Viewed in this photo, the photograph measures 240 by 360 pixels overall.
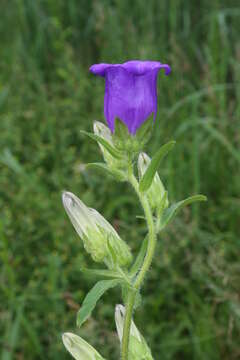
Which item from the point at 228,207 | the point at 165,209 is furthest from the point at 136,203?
the point at 165,209

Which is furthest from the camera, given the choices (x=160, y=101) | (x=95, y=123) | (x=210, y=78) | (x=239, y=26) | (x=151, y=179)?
(x=239, y=26)

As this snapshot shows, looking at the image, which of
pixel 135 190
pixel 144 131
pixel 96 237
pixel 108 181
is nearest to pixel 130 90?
pixel 144 131

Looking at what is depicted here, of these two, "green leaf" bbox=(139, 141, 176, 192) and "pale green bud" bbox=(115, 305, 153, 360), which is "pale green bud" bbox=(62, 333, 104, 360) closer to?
"pale green bud" bbox=(115, 305, 153, 360)

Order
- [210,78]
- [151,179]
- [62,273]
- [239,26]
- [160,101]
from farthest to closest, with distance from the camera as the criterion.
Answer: [239,26] < [160,101] < [210,78] < [62,273] < [151,179]

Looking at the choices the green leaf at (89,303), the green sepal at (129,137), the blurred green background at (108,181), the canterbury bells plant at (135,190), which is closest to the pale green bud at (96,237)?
the canterbury bells plant at (135,190)

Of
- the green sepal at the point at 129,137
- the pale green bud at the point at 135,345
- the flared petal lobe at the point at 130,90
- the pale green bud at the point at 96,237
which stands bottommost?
the pale green bud at the point at 135,345

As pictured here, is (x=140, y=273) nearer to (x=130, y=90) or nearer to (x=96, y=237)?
(x=96, y=237)

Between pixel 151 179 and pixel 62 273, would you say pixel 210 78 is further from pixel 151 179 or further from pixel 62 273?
pixel 151 179

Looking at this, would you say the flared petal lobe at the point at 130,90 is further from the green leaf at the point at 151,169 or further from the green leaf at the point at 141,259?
the green leaf at the point at 141,259
